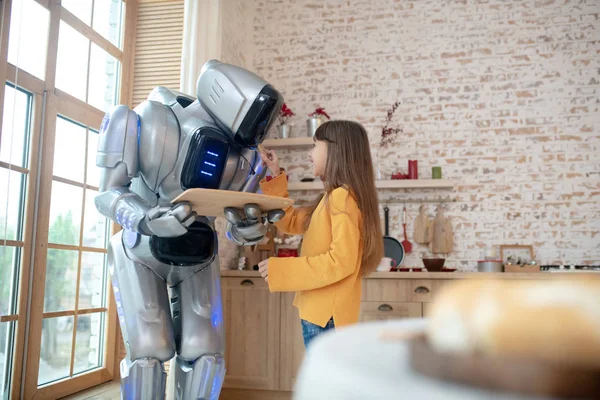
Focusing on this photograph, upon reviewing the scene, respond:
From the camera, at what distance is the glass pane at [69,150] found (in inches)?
→ 125

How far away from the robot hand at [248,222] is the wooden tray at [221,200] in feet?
0.08

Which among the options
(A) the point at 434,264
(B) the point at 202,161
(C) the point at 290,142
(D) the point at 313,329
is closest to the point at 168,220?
(B) the point at 202,161

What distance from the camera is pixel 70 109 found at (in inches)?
127

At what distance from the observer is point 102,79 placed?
3.70 meters

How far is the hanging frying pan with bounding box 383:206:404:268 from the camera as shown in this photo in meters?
4.37

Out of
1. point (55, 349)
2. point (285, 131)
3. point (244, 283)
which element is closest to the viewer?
point (55, 349)

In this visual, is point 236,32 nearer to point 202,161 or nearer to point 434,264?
point 434,264

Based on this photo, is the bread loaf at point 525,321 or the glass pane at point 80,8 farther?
the glass pane at point 80,8

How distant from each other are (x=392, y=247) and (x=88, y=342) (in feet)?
8.42

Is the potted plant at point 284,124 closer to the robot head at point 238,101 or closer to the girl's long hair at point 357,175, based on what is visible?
the girl's long hair at point 357,175

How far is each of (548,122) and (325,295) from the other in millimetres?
3431

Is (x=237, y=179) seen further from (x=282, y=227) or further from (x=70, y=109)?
(x=70, y=109)

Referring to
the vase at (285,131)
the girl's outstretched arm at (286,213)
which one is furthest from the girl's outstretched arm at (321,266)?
the vase at (285,131)

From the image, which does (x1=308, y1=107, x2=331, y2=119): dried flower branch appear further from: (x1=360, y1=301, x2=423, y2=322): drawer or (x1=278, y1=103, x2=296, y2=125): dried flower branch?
(x1=360, y1=301, x2=423, y2=322): drawer
